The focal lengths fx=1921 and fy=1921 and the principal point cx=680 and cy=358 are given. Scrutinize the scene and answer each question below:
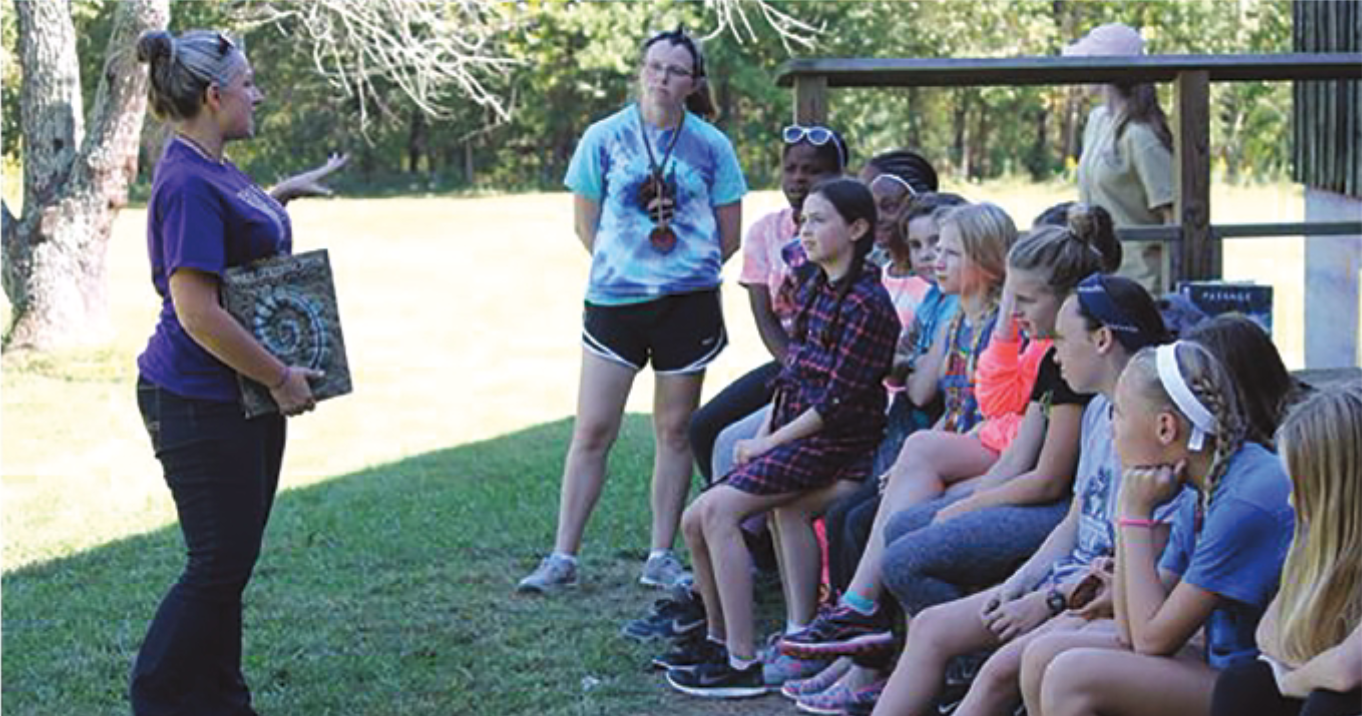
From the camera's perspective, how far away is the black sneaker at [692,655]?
5.31 meters

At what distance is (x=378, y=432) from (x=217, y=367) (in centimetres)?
649

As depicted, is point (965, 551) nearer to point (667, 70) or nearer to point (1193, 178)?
Result: point (1193, 178)

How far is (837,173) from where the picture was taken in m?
5.69

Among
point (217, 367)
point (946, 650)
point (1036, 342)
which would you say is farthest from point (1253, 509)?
point (217, 367)

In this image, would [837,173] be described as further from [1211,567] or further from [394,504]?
[394,504]

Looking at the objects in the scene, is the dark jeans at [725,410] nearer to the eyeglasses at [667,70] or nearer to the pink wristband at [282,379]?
the eyeglasses at [667,70]

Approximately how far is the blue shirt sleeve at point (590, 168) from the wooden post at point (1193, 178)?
1828 mm

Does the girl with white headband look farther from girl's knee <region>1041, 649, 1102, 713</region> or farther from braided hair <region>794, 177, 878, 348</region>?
braided hair <region>794, 177, 878, 348</region>

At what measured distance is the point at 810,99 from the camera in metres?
5.71

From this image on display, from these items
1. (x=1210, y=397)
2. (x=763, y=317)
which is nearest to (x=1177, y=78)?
(x=763, y=317)

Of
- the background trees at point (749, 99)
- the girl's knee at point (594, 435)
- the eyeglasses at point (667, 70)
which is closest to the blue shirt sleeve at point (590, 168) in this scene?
the eyeglasses at point (667, 70)

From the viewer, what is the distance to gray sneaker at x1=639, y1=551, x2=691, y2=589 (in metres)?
6.40

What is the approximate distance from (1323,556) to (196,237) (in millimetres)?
2597

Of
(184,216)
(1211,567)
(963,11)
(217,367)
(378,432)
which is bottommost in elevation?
(378,432)
